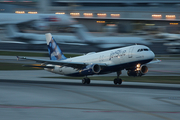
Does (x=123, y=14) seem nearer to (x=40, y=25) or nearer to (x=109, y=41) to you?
(x=109, y=41)

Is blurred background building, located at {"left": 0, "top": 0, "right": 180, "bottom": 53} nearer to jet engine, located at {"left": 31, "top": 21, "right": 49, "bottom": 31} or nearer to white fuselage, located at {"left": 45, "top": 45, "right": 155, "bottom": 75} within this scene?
jet engine, located at {"left": 31, "top": 21, "right": 49, "bottom": 31}

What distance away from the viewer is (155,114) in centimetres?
1705

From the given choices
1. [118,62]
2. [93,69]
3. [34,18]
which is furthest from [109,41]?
[93,69]

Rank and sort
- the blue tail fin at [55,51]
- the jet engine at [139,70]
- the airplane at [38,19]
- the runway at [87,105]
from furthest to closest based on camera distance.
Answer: the airplane at [38,19] → the blue tail fin at [55,51] → the jet engine at [139,70] → the runway at [87,105]

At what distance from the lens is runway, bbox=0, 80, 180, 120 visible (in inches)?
650

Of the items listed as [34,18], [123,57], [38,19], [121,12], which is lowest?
[123,57]

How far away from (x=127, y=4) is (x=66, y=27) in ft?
126

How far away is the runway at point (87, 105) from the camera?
1650 cm

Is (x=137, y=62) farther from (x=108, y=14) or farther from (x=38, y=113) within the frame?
→ (x=108, y=14)

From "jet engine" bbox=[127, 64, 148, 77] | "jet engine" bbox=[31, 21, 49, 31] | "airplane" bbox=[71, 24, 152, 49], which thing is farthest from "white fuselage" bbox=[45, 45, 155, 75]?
"jet engine" bbox=[31, 21, 49, 31]

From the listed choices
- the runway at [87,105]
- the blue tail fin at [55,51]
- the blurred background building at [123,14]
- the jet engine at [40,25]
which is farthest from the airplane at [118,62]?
the blurred background building at [123,14]

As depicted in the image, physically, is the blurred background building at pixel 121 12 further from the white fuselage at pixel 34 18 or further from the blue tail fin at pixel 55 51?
the blue tail fin at pixel 55 51

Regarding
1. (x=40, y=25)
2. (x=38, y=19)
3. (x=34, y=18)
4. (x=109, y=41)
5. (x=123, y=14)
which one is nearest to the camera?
(x=109, y=41)

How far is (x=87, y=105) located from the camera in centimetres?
1975
